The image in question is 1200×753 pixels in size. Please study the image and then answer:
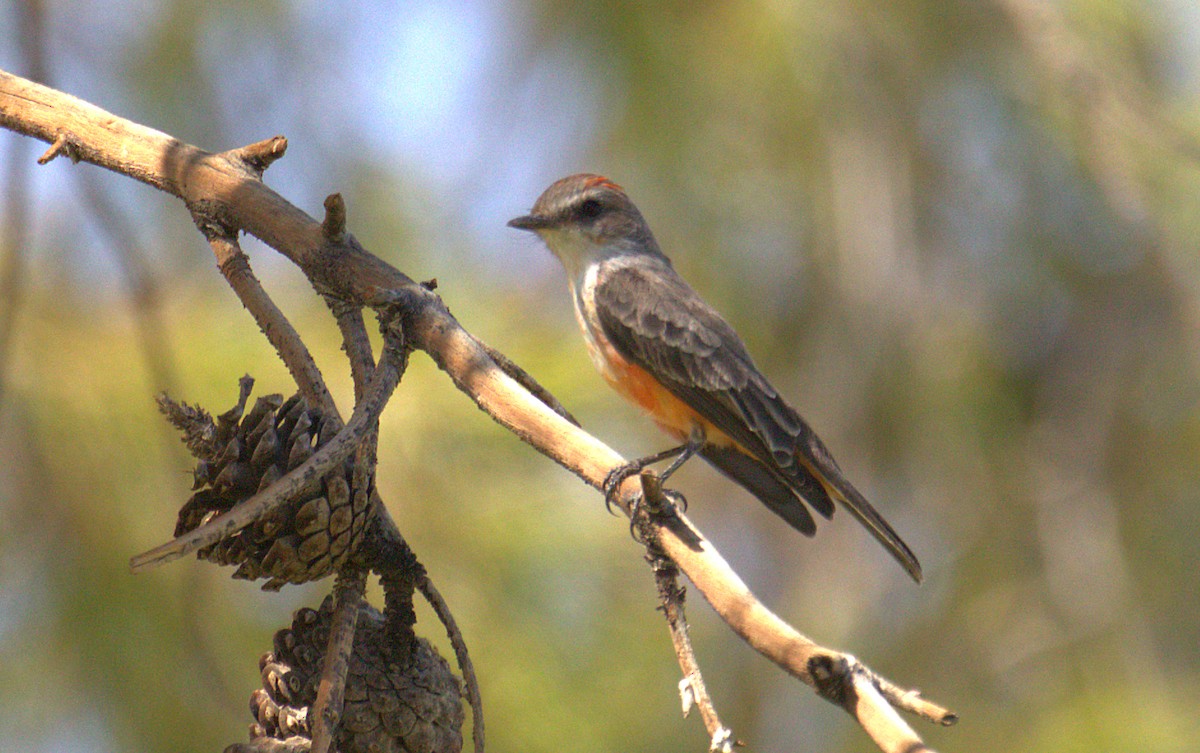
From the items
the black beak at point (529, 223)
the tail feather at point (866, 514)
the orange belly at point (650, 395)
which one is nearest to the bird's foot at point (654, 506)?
the tail feather at point (866, 514)

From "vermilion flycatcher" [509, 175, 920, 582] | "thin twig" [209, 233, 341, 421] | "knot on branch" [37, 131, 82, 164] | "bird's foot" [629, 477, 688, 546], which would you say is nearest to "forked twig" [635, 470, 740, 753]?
"bird's foot" [629, 477, 688, 546]

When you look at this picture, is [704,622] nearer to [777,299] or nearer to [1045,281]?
[777,299]

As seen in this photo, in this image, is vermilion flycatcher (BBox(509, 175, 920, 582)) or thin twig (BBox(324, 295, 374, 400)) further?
vermilion flycatcher (BBox(509, 175, 920, 582))

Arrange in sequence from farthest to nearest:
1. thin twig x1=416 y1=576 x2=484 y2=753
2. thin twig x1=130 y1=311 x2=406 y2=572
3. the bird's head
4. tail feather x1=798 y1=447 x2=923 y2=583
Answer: the bird's head < tail feather x1=798 y1=447 x2=923 y2=583 < thin twig x1=416 y1=576 x2=484 y2=753 < thin twig x1=130 y1=311 x2=406 y2=572

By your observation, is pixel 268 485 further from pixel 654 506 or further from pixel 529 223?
pixel 529 223

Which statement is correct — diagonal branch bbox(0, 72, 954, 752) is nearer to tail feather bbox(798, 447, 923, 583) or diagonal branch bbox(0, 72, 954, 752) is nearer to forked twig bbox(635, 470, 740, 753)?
forked twig bbox(635, 470, 740, 753)

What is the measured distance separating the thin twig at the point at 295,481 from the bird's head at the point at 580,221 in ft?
8.40

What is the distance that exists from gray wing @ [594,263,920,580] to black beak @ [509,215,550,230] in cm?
39

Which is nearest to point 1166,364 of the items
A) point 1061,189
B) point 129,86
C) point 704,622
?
point 1061,189

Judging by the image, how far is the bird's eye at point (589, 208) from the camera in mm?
4172

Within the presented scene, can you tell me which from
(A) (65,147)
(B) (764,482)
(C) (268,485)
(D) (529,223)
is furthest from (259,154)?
(B) (764,482)

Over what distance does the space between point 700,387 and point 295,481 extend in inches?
93.5

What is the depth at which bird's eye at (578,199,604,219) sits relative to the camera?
4.17 meters

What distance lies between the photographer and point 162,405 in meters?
1.40
